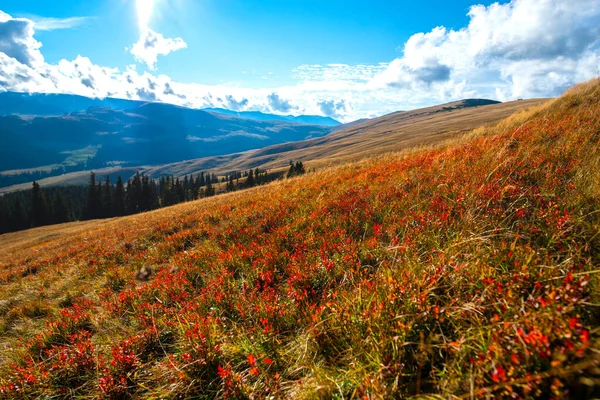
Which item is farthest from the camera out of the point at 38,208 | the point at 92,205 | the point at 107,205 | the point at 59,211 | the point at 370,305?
the point at 107,205

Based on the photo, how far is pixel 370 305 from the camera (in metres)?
2.98

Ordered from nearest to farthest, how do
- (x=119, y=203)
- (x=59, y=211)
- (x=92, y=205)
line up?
(x=92, y=205) → (x=59, y=211) → (x=119, y=203)

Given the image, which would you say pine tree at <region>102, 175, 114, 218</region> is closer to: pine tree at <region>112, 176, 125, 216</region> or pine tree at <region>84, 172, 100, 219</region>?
pine tree at <region>112, 176, 125, 216</region>

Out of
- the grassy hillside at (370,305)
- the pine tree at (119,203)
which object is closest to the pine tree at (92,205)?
the pine tree at (119,203)

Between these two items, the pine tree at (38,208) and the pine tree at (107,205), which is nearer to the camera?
the pine tree at (38,208)

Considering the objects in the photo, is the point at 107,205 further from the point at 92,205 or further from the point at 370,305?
the point at 370,305

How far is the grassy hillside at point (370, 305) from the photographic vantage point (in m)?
2.10

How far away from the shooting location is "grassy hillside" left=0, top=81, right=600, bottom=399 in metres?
2.10

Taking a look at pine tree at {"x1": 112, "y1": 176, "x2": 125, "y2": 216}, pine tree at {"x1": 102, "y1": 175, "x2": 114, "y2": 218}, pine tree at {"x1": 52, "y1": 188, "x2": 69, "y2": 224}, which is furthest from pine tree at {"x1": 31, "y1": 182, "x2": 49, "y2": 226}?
pine tree at {"x1": 112, "y1": 176, "x2": 125, "y2": 216}

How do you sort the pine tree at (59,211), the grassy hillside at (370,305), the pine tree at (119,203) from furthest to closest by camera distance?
1. the pine tree at (119,203)
2. the pine tree at (59,211)
3. the grassy hillside at (370,305)

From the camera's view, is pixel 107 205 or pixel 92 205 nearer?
pixel 92 205

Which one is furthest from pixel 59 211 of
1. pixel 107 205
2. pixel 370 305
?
pixel 370 305

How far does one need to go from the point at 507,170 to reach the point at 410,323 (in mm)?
5799

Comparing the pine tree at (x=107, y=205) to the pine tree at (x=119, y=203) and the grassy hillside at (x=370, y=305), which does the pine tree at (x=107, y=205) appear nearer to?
the pine tree at (x=119, y=203)
